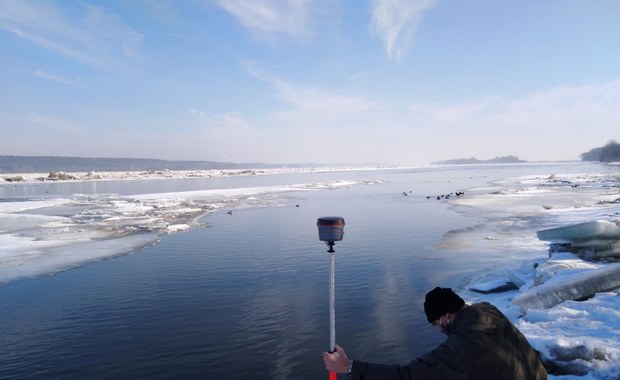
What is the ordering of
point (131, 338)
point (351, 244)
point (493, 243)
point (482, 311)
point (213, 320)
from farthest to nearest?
point (351, 244) < point (493, 243) < point (213, 320) < point (131, 338) < point (482, 311)

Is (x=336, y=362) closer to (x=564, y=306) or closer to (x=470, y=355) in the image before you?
(x=470, y=355)

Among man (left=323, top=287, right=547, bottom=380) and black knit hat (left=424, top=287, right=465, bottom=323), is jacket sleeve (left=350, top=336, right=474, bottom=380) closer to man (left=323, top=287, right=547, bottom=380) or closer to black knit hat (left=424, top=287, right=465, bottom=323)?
man (left=323, top=287, right=547, bottom=380)

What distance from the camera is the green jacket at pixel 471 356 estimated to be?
2.86m

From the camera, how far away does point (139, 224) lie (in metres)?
26.7

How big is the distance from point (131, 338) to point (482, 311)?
901 centimetres

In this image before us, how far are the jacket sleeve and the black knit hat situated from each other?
0.77 feet

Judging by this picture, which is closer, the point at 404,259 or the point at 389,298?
the point at 389,298

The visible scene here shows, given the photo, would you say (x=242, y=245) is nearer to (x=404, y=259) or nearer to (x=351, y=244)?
(x=351, y=244)

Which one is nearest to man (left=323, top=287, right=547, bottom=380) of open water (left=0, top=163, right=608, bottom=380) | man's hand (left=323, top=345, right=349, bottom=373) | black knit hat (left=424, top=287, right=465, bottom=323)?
black knit hat (left=424, top=287, right=465, bottom=323)

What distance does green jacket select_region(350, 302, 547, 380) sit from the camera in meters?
2.86

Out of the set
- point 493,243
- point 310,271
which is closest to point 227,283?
point 310,271

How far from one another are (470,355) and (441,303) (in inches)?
16.1

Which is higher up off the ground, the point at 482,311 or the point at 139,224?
the point at 482,311

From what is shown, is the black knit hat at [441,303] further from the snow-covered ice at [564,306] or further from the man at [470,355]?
the snow-covered ice at [564,306]
